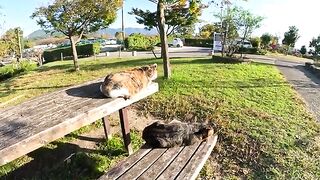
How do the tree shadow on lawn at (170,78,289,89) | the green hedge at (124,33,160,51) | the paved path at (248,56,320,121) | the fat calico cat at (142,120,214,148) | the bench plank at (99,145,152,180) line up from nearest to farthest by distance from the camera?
1. the bench plank at (99,145,152,180)
2. the fat calico cat at (142,120,214,148)
3. the paved path at (248,56,320,121)
4. the tree shadow on lawn at (170,78,289,89)
5. the green hedge at (124,33,160,51)

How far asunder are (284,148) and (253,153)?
1.77 feet

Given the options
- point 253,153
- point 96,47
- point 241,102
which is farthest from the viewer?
point 96,47

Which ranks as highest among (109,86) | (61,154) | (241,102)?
(109,86)

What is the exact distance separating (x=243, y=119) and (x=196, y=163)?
331cm

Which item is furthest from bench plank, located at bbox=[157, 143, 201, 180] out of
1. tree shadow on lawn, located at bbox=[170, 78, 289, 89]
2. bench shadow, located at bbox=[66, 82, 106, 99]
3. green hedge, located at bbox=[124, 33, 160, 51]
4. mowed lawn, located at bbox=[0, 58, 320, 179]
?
green hedge, located at bbox=[124, 33, 160, 51]

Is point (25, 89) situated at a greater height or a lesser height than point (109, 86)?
lesser

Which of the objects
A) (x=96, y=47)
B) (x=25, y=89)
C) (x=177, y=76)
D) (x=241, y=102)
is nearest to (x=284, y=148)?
(x=241, y=102)

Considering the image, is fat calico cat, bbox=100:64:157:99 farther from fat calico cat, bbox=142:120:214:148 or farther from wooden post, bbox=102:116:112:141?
wooden post, bbox=102:116:112:141

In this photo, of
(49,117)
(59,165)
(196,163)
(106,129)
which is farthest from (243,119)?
(49,117)

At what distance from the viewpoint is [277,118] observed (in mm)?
6770

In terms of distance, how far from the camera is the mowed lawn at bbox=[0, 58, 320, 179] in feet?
17.4

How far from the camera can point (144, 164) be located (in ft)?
11.8

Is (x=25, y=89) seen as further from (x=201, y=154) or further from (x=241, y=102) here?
(x=201, y=154)

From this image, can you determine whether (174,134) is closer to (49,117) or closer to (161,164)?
(161,164)
